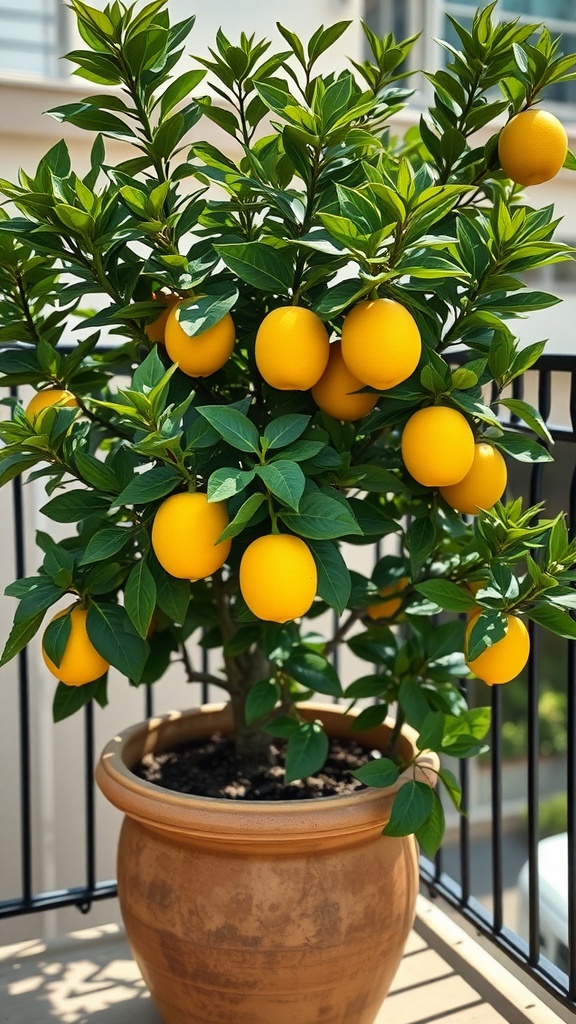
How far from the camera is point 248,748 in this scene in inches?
47.1

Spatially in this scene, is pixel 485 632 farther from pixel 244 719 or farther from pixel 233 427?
pixel 244 719

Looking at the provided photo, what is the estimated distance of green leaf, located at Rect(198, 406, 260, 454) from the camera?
2.43ft

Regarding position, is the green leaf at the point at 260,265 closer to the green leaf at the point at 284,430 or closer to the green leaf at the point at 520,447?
the green leaf at the point at 284,430

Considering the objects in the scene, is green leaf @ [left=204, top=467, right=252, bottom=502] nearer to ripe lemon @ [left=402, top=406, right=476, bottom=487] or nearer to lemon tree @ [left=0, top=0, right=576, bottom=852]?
lemon tree @ [left=0, top=0, right=576, bottom=852]

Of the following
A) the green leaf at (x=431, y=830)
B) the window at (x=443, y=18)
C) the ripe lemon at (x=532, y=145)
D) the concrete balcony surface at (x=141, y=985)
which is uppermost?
the window at (x=443, y=18)

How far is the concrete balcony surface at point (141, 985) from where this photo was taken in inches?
46.4

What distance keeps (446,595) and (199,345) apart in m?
0.34

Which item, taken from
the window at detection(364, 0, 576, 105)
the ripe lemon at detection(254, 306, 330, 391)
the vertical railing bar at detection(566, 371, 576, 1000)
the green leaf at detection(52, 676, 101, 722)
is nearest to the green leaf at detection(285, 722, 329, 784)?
the green leaf at detection(52, 676, 101, 722)

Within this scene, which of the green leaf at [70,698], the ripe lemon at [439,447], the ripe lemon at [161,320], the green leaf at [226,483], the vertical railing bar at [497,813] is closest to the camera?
the green leaf at [226,483]

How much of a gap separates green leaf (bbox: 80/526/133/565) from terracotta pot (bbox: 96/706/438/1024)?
1.03 feet

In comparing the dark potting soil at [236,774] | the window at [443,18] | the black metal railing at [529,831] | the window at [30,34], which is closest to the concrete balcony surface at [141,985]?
the black metal railing at [529,831]

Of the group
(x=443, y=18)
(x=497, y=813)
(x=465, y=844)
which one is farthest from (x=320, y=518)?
(x=443, y=18)

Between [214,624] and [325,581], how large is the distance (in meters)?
0.47

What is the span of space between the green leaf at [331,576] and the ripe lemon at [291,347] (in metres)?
0.14
